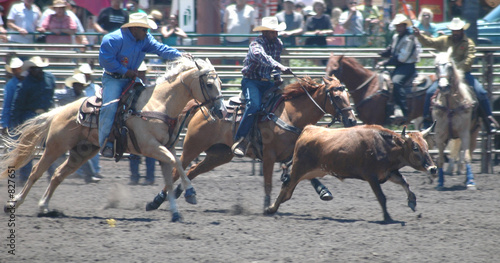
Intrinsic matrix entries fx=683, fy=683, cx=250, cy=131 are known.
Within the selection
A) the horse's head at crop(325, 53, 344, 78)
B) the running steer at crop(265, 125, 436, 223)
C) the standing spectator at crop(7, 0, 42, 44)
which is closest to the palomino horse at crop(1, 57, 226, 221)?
the running steer at crop(265, 125, 436, 223)

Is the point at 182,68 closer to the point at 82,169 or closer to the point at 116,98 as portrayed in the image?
the point at 116,98

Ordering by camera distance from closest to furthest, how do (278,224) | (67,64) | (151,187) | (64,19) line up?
(278,224) < (151,187) < (67,64) < (64,19)

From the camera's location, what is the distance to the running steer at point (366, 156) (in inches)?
290

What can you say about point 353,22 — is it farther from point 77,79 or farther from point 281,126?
point 281,126

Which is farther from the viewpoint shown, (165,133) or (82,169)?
(82,169)

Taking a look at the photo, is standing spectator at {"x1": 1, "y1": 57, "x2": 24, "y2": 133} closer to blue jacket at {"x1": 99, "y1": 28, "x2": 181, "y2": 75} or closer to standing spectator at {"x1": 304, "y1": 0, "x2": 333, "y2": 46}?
blue jacket at {"x1": 99, "y1": 28, "x2": 181, "y2": 75}

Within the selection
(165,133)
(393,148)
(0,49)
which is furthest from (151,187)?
(0,49)

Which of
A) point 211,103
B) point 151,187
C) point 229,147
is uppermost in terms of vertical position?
point 211,103

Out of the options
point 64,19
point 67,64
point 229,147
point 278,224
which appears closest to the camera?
point 278,224

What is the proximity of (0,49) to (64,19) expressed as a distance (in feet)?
4.43

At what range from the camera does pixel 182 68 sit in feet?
25.2

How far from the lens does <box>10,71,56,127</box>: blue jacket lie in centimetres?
956

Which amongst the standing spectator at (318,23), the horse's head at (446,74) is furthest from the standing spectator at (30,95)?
the standing spectator at (318,23)

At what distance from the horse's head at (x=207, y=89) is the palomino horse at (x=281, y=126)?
0.92m
